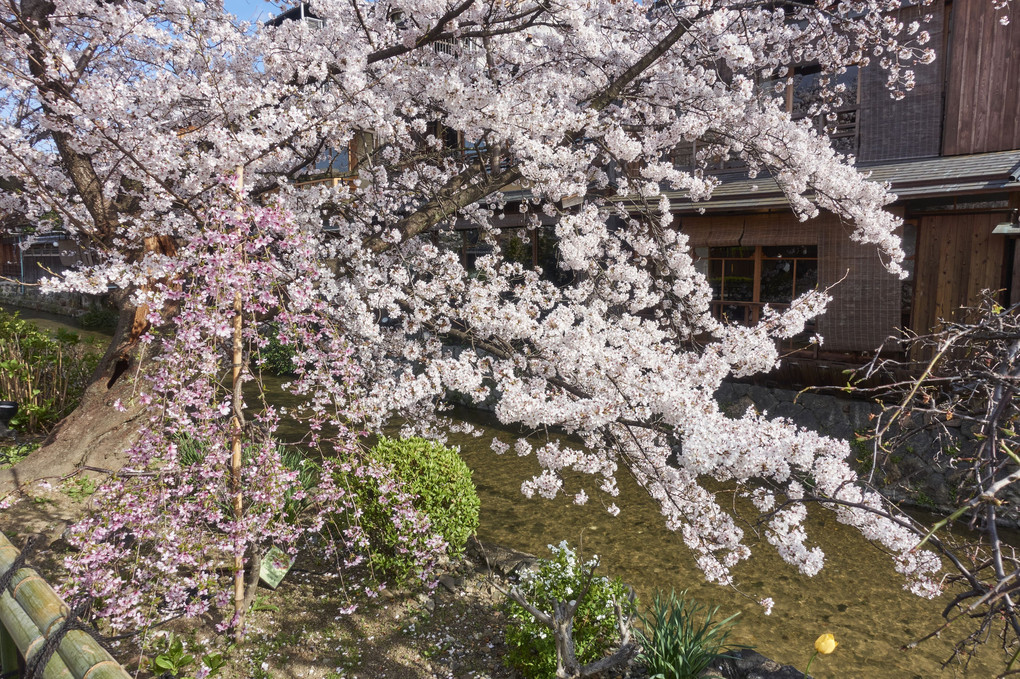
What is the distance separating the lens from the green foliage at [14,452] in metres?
6.35

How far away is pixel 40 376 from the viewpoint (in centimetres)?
841

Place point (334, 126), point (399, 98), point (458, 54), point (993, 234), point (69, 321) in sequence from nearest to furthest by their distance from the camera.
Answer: point (334, 126)
point (399, 98)
point (458, 54)
point (993, 234)
point (69, 321)

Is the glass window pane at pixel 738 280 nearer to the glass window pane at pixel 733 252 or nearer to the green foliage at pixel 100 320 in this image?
the glass window pane at pixel 733 252

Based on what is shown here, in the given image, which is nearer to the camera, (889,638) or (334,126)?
(889,638)

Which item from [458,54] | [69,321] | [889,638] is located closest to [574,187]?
[458,54]

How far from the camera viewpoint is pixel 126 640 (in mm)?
4055

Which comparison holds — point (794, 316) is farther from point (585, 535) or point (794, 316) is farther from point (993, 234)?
point (993, 234)

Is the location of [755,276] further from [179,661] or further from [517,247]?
[179,661]

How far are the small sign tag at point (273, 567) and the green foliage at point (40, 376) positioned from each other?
13.9 feet

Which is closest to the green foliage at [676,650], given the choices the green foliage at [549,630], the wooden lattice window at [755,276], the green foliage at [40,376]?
the green foliage at [549,630]

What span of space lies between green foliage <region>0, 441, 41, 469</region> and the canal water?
517 centimetres

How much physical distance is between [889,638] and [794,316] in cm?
311

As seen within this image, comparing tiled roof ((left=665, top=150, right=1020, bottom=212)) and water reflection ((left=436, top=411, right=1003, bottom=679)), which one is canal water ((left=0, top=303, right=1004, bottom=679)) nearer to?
water reflection ((left=436, top=411, right=1003, bottom=679))

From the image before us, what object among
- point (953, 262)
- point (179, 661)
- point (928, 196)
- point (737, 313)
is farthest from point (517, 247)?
point (179, 661)
